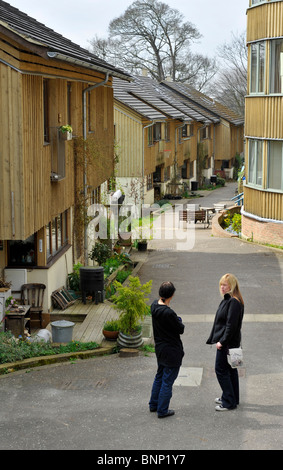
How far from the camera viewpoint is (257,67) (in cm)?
2492

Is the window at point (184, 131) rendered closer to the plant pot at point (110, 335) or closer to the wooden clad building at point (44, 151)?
the wooden clad building at point (44, 151)

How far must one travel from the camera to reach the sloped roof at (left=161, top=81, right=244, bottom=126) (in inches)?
2364

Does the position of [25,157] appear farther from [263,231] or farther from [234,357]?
[263,231]

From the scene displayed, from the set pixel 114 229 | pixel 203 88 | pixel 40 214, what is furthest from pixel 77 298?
pixel 203 88

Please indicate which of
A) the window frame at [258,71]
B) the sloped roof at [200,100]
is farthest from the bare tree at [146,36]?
the window frame at [258,71]

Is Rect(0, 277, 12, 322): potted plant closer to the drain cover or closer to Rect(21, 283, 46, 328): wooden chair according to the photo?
Rect(21, 283, 46, 328): wooden chair

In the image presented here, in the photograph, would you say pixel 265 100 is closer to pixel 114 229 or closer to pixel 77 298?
pixel 114 229

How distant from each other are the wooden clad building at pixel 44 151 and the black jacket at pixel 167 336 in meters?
4.27

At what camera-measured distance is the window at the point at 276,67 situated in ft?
77.4

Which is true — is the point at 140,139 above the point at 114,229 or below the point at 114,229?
above

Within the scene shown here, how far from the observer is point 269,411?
9.56 meters

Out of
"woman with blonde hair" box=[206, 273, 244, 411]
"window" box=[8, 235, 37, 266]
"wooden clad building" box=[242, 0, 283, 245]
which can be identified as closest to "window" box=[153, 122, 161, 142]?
"wooden clad building" box=[242, 0, 283, 245]

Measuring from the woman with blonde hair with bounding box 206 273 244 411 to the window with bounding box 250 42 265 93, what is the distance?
16492 millimetres

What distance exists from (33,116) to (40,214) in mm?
1886
